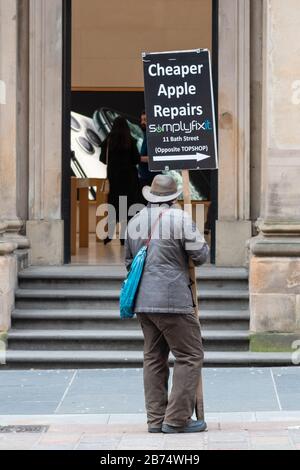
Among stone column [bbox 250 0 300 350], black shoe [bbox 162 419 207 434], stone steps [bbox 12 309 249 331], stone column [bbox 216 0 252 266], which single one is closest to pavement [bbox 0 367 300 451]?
black shoe [bbox 162 419 207 434]

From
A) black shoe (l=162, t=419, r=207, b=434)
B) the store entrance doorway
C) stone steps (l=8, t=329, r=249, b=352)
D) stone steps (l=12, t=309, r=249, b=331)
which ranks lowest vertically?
black shoe (l=162, t=419, r=207, b=434)

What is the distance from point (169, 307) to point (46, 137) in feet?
18.4

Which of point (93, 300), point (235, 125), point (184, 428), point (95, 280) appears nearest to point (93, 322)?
point (93, 300)

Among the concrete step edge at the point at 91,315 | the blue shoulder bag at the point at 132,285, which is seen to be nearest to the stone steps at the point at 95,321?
the concrete step edge at the point at 91,315

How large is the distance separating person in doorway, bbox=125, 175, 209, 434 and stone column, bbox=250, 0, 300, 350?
10.5 ft

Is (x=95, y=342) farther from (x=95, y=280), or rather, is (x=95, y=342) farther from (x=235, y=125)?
(x=235, y=125)

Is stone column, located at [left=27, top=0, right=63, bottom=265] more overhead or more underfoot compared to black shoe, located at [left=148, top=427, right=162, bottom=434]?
more overhead

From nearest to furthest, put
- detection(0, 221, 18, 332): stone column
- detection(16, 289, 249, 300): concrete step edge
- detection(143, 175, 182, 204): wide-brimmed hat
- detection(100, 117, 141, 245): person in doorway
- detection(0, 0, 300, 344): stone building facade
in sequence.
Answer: detection(143, 175, 182, 204): wide-brimmed hat
detection(0, 221, 18, 332): stone column
detection(16, 289, 249, 300): concrete step edge
detection(0, 0, 300, 344): stone building facade
detection(100, 117, 141, 245): person in doorway

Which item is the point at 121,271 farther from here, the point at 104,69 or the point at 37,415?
the point at 104,69

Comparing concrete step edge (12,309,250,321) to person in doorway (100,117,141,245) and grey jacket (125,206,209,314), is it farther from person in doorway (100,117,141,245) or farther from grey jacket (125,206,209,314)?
person in doorway (100,117,141,245)

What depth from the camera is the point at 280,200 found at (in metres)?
11.7

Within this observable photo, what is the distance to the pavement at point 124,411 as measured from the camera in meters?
8.15

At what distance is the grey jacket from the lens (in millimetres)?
8312

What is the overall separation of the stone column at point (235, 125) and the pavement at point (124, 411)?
238 cm
